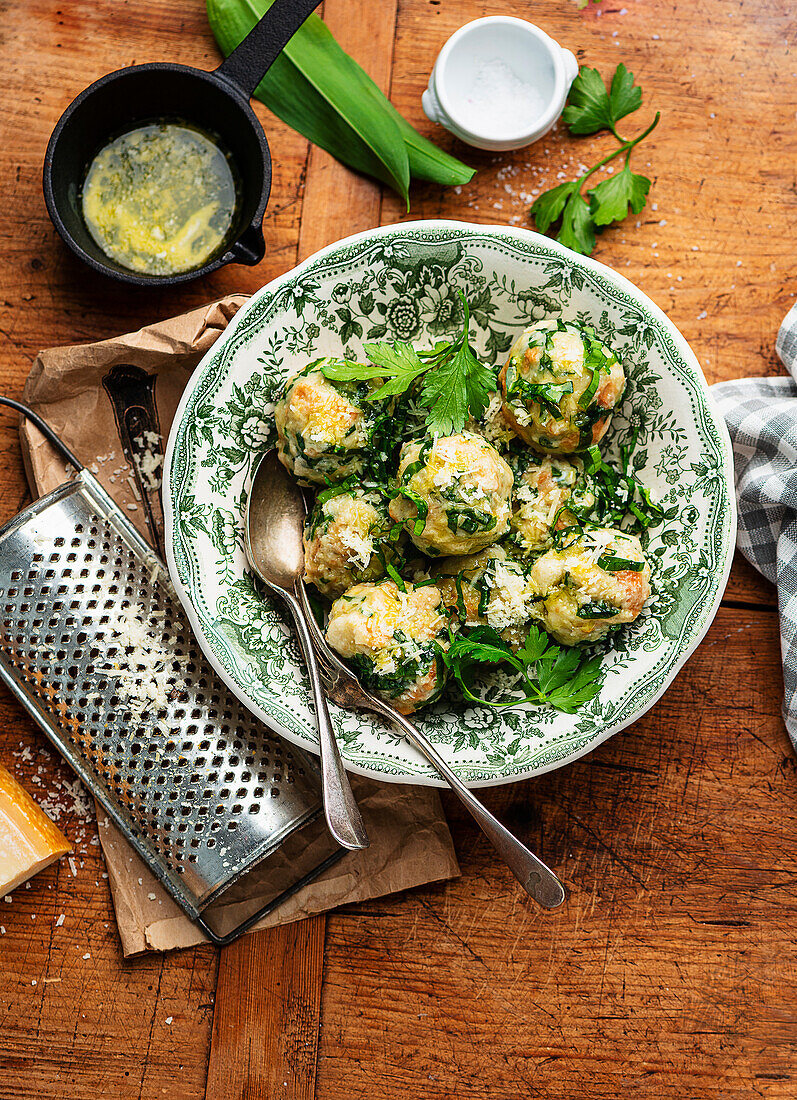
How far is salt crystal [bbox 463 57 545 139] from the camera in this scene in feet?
7.82

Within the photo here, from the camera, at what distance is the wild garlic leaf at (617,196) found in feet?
7.73

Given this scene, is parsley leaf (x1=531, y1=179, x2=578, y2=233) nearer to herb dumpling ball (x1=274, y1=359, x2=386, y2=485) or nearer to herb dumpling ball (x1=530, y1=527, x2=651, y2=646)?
herb dumpling ball (x1=274, y1=359, x2=386, y2=485)

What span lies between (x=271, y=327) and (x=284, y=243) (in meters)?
0.52

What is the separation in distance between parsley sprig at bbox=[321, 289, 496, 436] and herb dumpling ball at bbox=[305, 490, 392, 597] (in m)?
0.23

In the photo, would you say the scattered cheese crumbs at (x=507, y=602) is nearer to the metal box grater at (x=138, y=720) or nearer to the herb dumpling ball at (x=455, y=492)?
the herb dumpling ball at (x=455, y=492)

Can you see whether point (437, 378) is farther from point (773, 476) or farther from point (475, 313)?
point (773, 476)

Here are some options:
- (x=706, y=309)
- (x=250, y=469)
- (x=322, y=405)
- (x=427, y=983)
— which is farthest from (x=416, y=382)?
(x=427, y=983)

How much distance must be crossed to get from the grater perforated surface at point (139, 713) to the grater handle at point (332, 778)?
0.28 metres

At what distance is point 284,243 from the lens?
2424 millimetres

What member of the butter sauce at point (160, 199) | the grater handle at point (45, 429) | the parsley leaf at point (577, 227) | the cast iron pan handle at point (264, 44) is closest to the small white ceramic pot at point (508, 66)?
the parsley leaf at point (577, 227)

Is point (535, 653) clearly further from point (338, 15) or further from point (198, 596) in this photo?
point (338, 15)

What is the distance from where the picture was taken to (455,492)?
1802 mm

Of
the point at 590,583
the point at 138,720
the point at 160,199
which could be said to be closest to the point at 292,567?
the point at 138,720

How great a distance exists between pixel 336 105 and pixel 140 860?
84.8 inches
